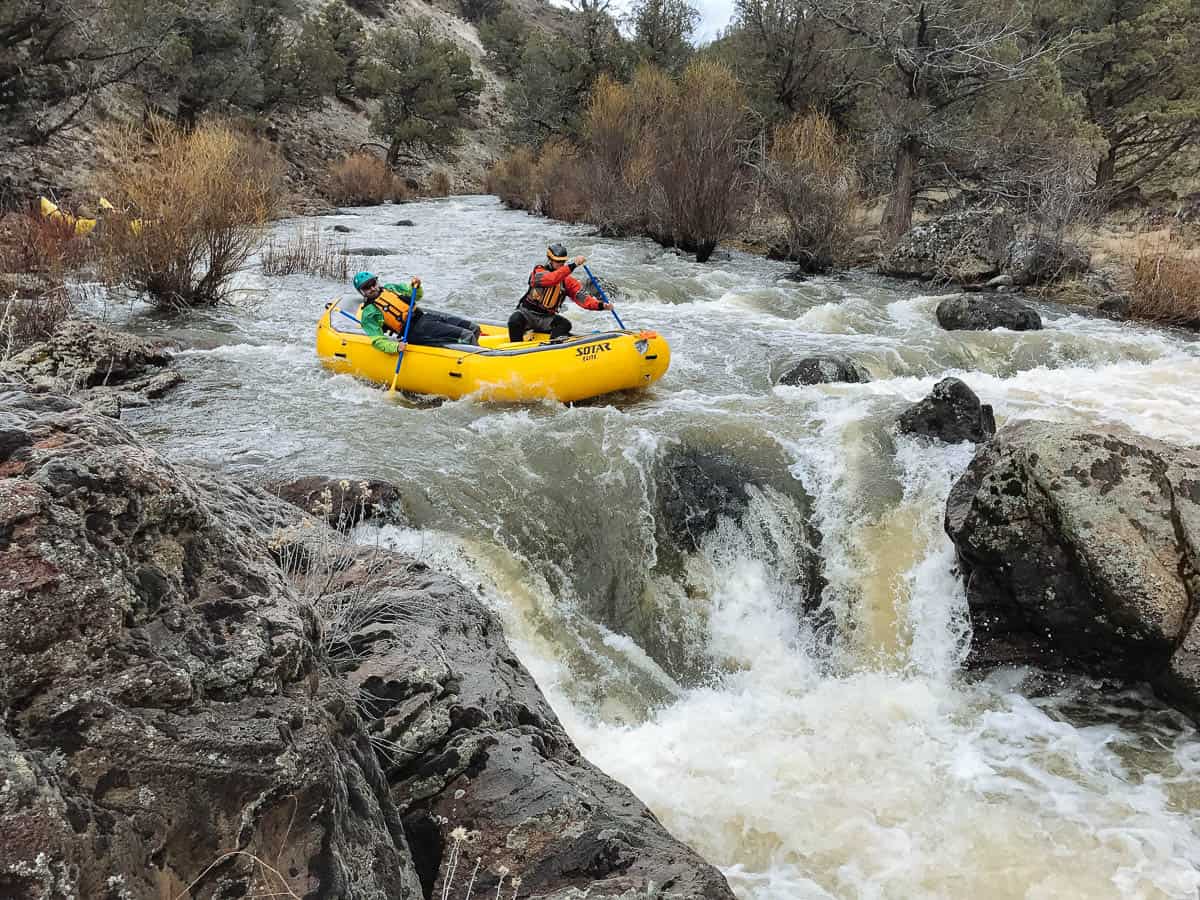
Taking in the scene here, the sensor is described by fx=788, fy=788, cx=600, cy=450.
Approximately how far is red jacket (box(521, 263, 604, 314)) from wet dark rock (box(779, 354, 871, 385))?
6.60ft

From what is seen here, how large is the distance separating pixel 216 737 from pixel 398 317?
6552 mm

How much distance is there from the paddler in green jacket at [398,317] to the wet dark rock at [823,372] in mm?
3192

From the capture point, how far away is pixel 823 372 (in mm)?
7703

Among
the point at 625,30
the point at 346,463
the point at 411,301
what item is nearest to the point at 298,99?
the point at 625,30

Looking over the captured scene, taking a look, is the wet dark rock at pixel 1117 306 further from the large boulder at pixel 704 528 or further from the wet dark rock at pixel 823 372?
the large boulder at pixel 704 528

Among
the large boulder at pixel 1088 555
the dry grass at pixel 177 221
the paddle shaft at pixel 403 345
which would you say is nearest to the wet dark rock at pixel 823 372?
the large boulder at pixel 1088 555

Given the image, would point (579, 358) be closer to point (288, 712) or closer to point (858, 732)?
point (858, 732)

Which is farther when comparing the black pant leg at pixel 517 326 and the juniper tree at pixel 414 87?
the juniper tree at pixel 414 87

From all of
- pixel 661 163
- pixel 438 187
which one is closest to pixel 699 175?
pixel 661 163

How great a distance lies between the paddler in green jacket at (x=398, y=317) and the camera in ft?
24.4

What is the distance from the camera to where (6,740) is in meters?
1.24

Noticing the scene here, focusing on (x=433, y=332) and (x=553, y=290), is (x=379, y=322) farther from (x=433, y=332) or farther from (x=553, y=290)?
(x=553, y=290)

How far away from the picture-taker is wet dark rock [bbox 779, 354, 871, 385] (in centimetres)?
766

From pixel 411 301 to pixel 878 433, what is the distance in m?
4.32
